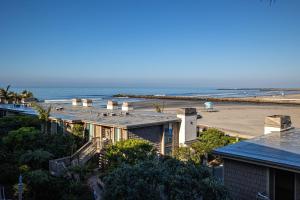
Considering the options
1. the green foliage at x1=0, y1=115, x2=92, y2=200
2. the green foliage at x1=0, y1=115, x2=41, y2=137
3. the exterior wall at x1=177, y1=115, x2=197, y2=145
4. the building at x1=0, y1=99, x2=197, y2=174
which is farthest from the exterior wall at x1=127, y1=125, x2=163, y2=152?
the green foliage at x1=0, y1=115, x2=41, y2=137

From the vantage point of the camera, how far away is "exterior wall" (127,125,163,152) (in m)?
19.8

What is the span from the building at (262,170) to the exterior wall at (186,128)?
10.6 m

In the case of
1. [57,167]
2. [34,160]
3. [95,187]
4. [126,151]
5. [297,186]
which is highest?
[297,186]

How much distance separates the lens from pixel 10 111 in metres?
32.8

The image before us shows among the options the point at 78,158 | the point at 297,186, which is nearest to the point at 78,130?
the point at 78,158

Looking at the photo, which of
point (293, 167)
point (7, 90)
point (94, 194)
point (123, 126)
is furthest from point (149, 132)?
point (7, 90)

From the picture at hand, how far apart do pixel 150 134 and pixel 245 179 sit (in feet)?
35.8

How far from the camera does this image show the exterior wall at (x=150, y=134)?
65.1ft

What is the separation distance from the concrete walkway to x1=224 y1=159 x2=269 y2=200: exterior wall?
6462 millimetres

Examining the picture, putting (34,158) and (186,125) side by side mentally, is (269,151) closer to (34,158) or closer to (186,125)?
(186,125)

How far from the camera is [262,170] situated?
10.2 metres

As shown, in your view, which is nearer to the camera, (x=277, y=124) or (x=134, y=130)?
(x=277, y=124)

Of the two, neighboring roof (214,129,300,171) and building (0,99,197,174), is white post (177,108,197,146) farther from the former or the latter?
neighboring roof (214,129,300,171)

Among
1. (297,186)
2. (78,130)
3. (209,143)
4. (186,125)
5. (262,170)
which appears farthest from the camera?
(78,130)
